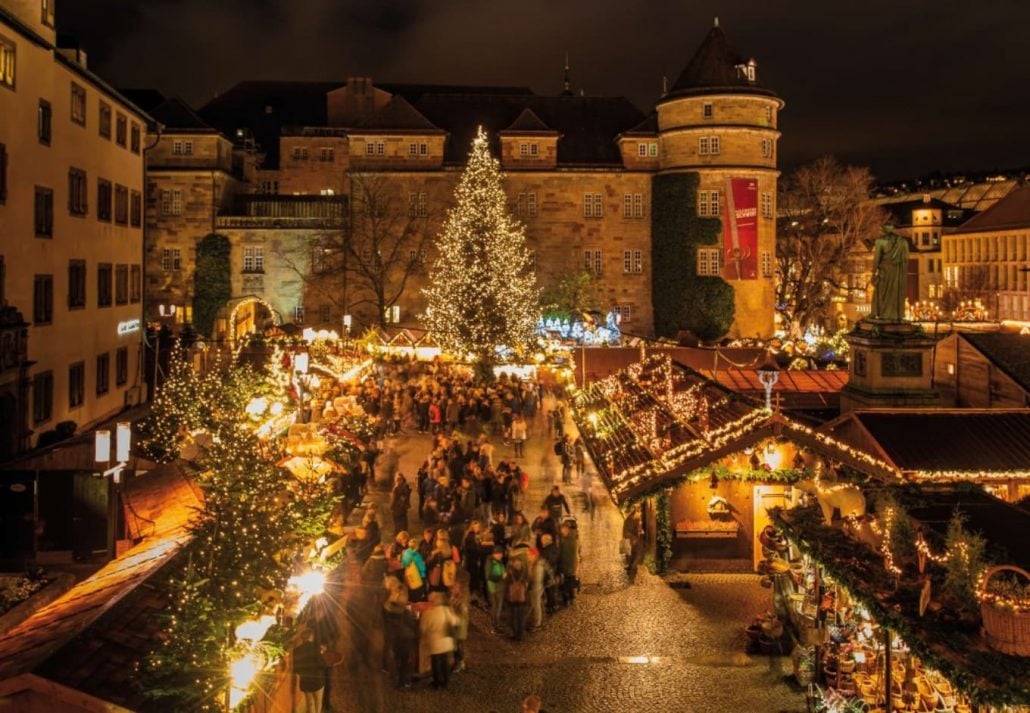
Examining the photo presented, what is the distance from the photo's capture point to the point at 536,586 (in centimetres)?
1351

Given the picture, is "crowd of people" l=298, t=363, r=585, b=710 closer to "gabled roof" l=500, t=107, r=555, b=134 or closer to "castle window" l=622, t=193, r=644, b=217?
"castle window" l=622, t=193, r=644, b=217

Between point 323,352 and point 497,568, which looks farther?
point 323,352

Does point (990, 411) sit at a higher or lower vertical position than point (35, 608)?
higher

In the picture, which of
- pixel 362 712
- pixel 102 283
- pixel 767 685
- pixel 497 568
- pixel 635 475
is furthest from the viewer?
pixel 102 283

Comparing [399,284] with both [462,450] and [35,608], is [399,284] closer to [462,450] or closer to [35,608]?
[462,450]

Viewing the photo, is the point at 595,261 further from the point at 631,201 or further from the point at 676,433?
the point at 676,433

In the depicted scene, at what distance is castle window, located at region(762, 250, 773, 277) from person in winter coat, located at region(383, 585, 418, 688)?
42232 millimetres

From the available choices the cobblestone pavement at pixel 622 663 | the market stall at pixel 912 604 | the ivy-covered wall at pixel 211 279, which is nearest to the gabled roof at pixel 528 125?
the ivy-covered wall at pixel 211 279

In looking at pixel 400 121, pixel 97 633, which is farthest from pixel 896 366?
pixel 400 121

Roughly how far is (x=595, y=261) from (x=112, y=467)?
4038 centimetres

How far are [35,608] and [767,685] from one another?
8.69 m

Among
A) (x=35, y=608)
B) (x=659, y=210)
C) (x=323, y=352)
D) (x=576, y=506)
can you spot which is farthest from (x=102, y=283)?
(x=659, y=210)

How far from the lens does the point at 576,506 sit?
68.6 ft

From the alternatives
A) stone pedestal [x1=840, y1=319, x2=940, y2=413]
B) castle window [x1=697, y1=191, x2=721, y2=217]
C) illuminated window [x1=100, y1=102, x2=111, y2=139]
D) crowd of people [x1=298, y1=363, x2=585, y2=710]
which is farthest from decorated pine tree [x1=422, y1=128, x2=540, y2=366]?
stone pedestal [x1=840, y1=319, x2=940, y2=413]
